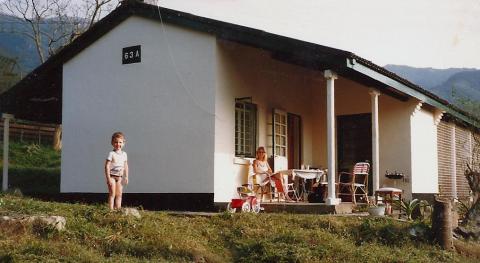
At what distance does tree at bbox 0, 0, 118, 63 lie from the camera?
2895cm

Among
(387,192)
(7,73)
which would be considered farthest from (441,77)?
(387,192)

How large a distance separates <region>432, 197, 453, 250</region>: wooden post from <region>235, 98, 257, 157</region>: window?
4.57 m

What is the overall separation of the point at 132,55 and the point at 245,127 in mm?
2942

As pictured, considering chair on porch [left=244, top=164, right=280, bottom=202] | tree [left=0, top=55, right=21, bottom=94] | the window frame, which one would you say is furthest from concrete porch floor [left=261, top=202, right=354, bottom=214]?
tree [left=0, top=55, right=21, bottom=94]

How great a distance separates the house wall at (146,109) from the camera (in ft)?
37.8

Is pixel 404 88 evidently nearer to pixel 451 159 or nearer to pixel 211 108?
pixel 211 108

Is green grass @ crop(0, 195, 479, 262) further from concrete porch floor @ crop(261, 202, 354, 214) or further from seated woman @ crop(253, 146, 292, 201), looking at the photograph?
seated woman @ crop(253, 146, 292, 201)

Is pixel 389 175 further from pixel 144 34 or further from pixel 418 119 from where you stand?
pixel 144 34

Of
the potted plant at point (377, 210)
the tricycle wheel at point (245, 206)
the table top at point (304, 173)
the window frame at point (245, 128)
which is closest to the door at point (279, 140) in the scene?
the window frame at point (245, 128)

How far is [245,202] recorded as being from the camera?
10.7 metres

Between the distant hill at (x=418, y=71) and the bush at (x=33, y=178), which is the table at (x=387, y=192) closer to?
the bush at (x=33, y=178)

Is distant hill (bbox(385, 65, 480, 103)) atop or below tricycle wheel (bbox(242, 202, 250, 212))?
atop

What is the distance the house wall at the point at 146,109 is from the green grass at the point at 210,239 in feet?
7.53

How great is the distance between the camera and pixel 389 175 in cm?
1365
